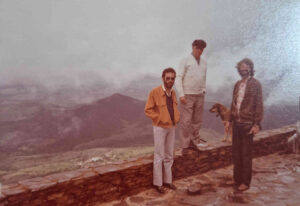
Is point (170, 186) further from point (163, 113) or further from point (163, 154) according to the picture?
point (163, 113)

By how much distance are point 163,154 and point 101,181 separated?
0.92 m

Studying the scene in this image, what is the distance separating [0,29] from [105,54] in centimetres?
210

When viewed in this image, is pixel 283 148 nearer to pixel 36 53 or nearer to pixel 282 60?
pixel 282 60

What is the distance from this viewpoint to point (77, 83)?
5586mm

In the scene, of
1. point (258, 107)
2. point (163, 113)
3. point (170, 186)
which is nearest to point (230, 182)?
point (170, 186)

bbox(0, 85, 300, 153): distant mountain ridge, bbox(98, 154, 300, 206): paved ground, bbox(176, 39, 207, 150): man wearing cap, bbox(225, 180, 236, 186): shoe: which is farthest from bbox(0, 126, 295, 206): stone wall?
bbox(0, 85, 300, 153): distant mountain ridge

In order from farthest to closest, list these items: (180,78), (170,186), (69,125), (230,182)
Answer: (69,125) → (180,78) → (230,182) → (170,186)

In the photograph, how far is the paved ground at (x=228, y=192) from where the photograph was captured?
122 inches

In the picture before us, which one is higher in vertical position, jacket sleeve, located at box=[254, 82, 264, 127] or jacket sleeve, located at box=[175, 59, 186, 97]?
jacket sleeve, located at box=[175, 59, 186, 97]

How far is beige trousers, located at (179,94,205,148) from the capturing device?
4.05 meters

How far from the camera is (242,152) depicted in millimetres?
3412

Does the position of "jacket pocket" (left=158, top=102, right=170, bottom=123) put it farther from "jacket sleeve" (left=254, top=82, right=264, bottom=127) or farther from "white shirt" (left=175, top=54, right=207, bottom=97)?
"jacket sleeve" (left=254, top=82, right=264, bottom=127)

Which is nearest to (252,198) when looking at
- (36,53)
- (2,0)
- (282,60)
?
(282,60)

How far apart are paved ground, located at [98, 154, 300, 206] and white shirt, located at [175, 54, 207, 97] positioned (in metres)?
1.45
